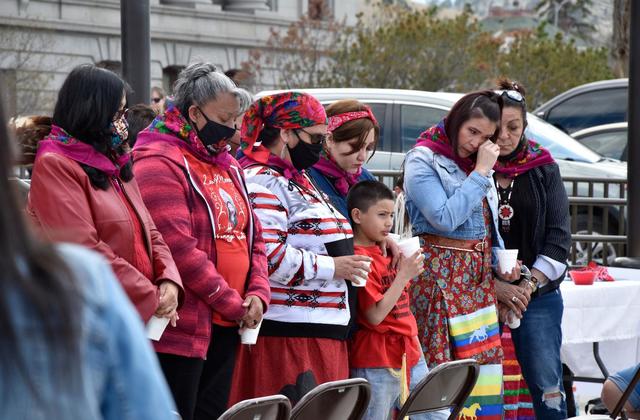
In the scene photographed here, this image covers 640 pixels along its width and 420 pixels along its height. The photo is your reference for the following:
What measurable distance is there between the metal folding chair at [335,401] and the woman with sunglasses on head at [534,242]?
1.78m

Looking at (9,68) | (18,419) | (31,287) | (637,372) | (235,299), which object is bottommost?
(637,372)

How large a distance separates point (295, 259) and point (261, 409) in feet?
3.72

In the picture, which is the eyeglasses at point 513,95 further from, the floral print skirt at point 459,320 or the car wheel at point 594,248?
the car wheel at point 594,248

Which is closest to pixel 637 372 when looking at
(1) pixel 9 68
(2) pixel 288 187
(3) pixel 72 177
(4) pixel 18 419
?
(2) pixel 288 187

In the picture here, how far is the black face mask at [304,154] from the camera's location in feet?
15.4

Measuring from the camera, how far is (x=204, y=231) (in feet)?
14.0

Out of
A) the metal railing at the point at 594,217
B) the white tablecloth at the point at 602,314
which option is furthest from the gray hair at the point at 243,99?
the metal railing at the point at 594,217

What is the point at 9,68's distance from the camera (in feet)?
82.6

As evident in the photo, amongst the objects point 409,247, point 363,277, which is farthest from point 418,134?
point 363,277

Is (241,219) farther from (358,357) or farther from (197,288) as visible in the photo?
(358,357)

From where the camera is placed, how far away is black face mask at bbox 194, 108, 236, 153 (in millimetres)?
4383

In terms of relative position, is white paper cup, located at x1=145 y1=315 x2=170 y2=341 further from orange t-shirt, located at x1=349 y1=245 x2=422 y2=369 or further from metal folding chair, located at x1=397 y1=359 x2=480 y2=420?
orange t-shirt, located at x1=349 y1=245 x2=422 y2=369

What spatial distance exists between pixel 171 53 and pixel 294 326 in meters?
27.0

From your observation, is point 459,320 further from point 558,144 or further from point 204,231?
point 558,144
